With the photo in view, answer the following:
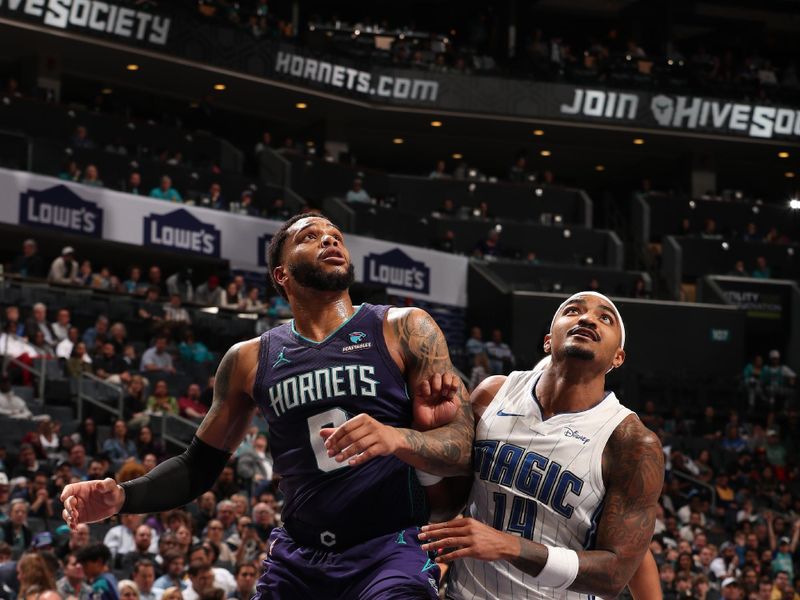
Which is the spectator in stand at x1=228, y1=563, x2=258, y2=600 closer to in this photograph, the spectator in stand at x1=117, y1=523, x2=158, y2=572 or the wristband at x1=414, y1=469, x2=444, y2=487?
the spectator in stand at x1=117, y1=523, x2=158, y2=572

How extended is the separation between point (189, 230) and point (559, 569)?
20.5m

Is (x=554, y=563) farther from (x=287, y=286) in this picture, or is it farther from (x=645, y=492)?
(x=287, y=286)

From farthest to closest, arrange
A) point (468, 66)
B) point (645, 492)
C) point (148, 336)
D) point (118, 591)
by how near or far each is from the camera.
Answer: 1. point (468, 66)
2. point (148, 336)
3. point (118, 591)
4. point (645, 492)

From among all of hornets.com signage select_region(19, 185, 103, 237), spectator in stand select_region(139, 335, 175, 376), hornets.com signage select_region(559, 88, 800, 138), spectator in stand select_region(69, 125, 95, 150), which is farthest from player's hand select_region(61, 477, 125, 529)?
hornets.com signage select_region(559, 88, 800, 138)

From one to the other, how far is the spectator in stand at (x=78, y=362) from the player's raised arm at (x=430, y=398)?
11577 millimetres

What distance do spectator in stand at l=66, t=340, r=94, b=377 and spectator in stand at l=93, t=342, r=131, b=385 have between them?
0.48 ft

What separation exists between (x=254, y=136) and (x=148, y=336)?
1489cm

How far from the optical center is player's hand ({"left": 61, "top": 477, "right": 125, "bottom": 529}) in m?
4.80

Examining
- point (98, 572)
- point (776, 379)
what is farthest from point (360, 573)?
point (776, 379)

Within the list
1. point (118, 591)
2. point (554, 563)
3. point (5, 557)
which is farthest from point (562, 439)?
point (5, 557)

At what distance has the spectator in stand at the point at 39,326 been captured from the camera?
16.5 m

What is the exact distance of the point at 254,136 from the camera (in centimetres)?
3291

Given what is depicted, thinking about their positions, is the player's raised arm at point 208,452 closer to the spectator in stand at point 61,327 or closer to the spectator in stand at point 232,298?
the spectator in stand at point 61,327

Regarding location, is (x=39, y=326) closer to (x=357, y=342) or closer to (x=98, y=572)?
(x=98, y=572)
